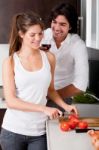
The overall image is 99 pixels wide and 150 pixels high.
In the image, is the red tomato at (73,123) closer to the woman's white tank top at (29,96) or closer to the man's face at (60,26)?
the woman's white tank top at (29,96)

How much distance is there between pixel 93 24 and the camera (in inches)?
83.7

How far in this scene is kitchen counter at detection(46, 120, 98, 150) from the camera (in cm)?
134

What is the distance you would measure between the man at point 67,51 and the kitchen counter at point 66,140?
0.45 m

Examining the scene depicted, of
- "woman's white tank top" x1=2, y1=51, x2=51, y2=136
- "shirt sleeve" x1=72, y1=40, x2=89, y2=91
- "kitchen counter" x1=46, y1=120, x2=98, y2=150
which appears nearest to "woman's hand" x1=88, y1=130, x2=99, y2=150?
"kitchen counter" x1=46, y1=120, x2=98, y2=150

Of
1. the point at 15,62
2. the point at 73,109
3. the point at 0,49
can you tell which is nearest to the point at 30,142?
the point at 73,109

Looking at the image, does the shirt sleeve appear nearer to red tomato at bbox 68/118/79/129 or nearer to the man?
the man

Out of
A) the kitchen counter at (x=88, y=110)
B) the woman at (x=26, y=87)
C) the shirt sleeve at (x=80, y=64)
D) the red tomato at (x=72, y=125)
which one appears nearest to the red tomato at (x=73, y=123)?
the red tomato at (x=72, y=125)

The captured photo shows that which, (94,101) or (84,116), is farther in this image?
(94,101)

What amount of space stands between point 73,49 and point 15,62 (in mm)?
504

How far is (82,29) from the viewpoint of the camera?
8.73ft

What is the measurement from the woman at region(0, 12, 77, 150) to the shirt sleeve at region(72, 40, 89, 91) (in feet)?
1.10

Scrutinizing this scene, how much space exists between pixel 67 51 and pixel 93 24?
26cm

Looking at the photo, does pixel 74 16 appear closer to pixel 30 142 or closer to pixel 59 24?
pixel 59 24

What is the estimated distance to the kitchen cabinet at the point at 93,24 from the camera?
6.48 ft
